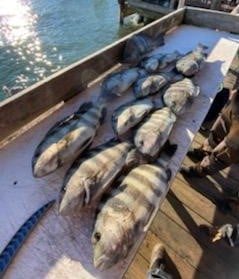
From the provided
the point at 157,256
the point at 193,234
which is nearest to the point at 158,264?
the point at 157,256

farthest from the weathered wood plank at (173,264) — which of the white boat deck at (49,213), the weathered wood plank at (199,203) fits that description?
the white boat deck at (49,213)

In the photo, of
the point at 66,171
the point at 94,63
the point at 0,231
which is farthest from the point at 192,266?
the point at 94,63

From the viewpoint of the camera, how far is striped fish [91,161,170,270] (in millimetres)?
1080

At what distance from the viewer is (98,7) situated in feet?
35.2

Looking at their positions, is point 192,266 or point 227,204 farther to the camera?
point 227,204

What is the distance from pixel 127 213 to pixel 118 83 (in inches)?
50.8

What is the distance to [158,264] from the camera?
2057 mm

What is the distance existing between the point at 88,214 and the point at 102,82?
1.29m

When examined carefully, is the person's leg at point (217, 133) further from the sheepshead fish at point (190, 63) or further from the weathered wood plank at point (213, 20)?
the weathered wood plank at point (213, 20)

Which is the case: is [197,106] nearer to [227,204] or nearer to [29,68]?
[227,204]

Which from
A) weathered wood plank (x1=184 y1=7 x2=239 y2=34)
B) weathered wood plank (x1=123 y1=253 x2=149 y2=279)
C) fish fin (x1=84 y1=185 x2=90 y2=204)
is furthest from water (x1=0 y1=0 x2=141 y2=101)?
fish fin (x1=84 y1=185 x2=90 y2=204)

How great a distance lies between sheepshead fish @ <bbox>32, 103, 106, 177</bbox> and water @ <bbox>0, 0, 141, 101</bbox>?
13.2 ft

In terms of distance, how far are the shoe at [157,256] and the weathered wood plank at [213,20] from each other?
9.92 ft

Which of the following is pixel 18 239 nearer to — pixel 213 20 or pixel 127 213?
pixel 127 213
